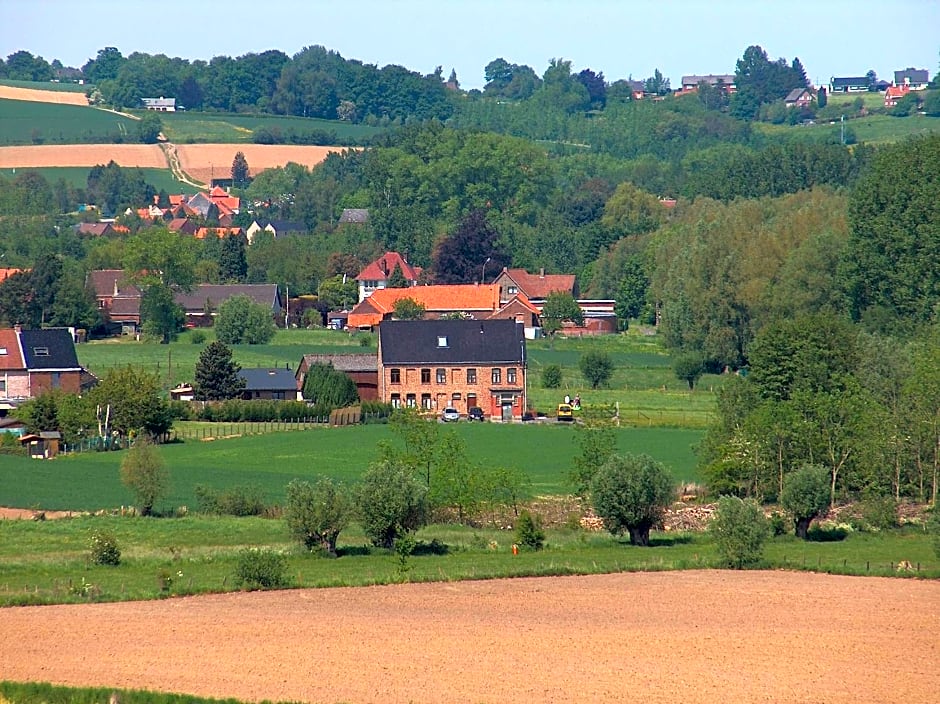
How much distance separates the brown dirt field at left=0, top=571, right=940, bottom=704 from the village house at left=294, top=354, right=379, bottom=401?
127 feet

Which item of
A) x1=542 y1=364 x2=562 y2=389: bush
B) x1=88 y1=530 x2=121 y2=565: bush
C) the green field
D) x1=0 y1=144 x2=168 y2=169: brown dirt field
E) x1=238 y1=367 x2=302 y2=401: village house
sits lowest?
x1=542 y1=364 x2=562 y2=389: bush

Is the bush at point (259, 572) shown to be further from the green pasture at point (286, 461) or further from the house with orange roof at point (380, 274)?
the house with orange roof at point (380, 274)

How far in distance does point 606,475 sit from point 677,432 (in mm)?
21922

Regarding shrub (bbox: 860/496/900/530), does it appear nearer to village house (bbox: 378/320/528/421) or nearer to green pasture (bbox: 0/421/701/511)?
green pasture (bbox: 0/421/701/511)

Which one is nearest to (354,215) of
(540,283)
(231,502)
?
(540,283)

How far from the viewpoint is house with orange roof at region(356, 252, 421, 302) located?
4764 inches

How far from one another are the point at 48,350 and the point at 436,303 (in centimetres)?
3525

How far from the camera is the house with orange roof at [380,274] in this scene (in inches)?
4764

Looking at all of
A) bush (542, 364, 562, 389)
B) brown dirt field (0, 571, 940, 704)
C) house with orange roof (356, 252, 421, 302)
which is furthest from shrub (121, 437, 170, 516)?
house with orange roof (356, 252, 421, 302)

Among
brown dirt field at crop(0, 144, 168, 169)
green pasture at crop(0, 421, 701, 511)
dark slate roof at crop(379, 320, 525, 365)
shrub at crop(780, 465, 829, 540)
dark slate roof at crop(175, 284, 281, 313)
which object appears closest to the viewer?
shrub at crop(780, 465, 829, 540)

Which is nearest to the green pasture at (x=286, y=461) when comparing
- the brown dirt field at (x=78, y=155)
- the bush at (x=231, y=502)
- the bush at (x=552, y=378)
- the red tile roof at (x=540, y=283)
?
the bush at (x=231, y=502)

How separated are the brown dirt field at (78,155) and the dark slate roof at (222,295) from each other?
7491cm

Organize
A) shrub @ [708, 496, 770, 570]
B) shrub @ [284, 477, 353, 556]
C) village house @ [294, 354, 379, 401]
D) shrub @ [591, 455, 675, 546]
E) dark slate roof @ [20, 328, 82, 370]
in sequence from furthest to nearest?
1. village house @ [294, 354, 379, 401]
2. dark slate roof @ [20, 328, 82, 370]
3. shrub @ [591, 455, 675, 546]
4. shrub @ [284, 477, 353, 556]
5. shrub @ [708, 496, 770, 570]

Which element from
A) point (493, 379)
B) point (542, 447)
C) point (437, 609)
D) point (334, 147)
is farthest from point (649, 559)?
point (334, 147)
